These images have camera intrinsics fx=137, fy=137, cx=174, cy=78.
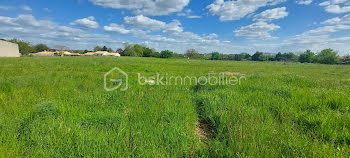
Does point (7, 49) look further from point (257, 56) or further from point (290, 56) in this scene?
point (290, 56)

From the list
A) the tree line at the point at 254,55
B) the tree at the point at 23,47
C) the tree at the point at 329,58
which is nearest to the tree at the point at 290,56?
the tree line at the point at 254,55

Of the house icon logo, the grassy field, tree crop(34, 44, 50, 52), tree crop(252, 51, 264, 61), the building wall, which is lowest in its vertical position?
the grassy field

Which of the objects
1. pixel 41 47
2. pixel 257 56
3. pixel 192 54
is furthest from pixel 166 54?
pixel 41 47

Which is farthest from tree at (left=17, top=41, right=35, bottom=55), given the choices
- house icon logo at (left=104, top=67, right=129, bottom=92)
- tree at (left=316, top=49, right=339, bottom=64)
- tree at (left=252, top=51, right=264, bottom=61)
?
tree at (left=316, top=49, right=339, bottom=64)

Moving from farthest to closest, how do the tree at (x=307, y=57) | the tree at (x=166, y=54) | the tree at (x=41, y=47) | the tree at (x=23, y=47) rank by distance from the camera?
the tree at (x=41, y=47)
the tree at (x=166, y=54)
the tree at (x=307, y=57)
the tree at (x=23, y=47)

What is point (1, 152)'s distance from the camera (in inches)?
69.1

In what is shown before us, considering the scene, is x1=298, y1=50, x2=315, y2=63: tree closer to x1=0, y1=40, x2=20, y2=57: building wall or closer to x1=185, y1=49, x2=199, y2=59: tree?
x1=185, y1=49, x2=199, y2=59: tree

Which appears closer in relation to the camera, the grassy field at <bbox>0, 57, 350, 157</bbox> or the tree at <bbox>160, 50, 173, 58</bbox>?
the grassy field at <bbox>0, 57, 350, 157</bbox>

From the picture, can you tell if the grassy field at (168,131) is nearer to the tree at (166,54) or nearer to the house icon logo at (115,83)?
the house icon logo at (115,83)

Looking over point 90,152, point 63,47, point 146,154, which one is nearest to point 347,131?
point 146,154

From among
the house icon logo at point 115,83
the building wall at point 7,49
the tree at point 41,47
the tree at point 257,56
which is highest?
the tree at point 41,47

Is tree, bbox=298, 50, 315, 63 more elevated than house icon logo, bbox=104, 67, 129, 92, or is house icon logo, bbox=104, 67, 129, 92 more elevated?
tree, bbox=298, 50, 315, 63

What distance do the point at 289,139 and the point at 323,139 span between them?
638mm

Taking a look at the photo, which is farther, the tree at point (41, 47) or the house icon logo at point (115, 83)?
the tree at point (41, 47)
